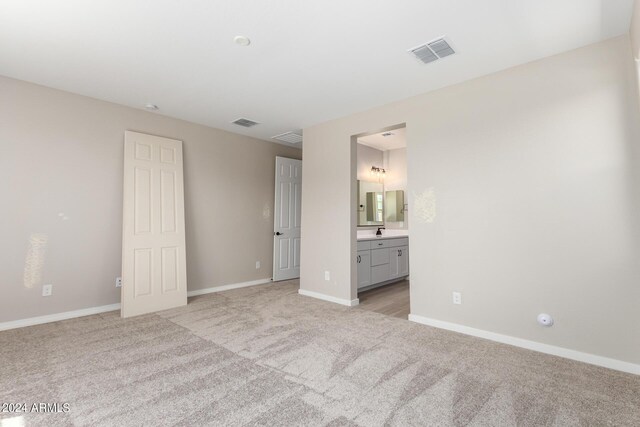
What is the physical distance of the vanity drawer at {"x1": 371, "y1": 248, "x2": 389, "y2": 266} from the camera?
486 cm

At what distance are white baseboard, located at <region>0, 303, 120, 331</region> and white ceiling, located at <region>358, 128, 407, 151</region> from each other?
4.38 metres

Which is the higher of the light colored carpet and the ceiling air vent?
the ceiling air vent

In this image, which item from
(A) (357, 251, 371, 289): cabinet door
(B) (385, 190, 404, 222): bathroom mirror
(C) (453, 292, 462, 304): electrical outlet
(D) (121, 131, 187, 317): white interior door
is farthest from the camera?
(B) (385, 190, 404, 222): bathroom mirror

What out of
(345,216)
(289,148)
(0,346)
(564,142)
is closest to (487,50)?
(564,142)

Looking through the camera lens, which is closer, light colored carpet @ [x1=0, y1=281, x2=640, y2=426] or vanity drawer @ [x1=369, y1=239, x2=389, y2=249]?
light colored carpet @ [x1=0, y1=281, x2=640, y2=426]

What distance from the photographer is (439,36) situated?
238cm

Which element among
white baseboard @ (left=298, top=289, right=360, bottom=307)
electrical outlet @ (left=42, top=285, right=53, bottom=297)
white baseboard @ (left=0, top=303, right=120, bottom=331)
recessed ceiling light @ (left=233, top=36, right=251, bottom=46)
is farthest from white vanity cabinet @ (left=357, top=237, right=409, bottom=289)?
electrical outlet @ (left=42, top=285, right=53, bottom=297)

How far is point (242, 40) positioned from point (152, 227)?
103 inches

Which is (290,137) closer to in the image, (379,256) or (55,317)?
(379,256)

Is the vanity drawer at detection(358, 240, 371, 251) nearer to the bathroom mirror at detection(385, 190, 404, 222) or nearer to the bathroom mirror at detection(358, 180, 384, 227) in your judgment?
the bathroom mirror at detection(358, 180, 384, 227)

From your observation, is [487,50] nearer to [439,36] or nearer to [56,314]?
[439,36]

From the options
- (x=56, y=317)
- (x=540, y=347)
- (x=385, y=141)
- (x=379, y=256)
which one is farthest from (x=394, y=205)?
(x=56, y=317)

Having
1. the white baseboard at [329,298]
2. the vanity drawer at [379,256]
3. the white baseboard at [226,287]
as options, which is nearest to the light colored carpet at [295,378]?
the white baseboard at [329,298]

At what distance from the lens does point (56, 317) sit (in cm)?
336
